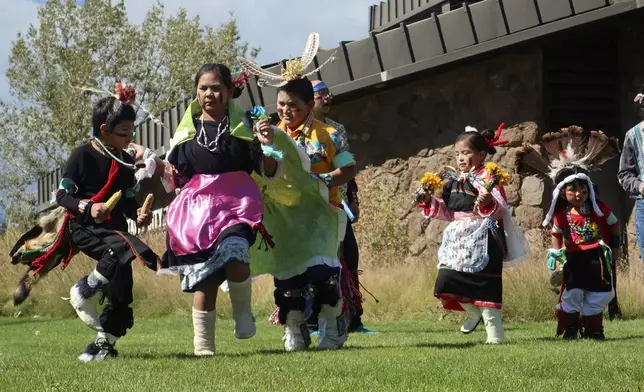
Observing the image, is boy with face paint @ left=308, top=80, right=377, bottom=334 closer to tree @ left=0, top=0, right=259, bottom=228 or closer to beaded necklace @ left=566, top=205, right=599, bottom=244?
beaded necklace @ left=566, top=205, right=599, bottom=244

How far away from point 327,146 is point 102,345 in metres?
2.16

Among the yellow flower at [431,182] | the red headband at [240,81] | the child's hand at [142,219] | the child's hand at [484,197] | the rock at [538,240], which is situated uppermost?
the red headband at [240,81]

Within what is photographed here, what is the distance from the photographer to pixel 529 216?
47.9 ft

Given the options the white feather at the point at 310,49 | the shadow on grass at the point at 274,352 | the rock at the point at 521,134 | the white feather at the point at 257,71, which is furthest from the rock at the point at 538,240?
the white feather at the point at 257,71

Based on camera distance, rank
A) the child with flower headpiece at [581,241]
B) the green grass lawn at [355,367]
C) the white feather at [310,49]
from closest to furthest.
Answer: the green grass lawn at [355,367], the white feather at [310,49], the child with flower headpiece at [581,241]

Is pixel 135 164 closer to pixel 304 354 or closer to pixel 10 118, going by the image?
pixel 304 354

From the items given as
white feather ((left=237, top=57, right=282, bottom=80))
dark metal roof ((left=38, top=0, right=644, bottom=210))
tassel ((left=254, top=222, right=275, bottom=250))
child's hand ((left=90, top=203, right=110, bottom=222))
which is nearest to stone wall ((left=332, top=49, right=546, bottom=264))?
dark metal roof ((left=38, top=0, right=644, bottom=210))

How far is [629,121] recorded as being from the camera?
15.1m

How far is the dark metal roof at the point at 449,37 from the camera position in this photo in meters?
13.5

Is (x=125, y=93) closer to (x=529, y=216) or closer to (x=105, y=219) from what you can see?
(x=105, y=219)

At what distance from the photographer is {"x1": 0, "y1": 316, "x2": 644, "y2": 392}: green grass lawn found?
5.71 meters

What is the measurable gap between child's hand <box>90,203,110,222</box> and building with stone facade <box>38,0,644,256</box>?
7.56 meters

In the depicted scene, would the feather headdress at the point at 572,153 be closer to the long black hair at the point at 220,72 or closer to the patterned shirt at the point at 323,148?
the patterned shirt at the point at 323,148

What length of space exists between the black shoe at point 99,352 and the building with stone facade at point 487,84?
7745 millimetres
